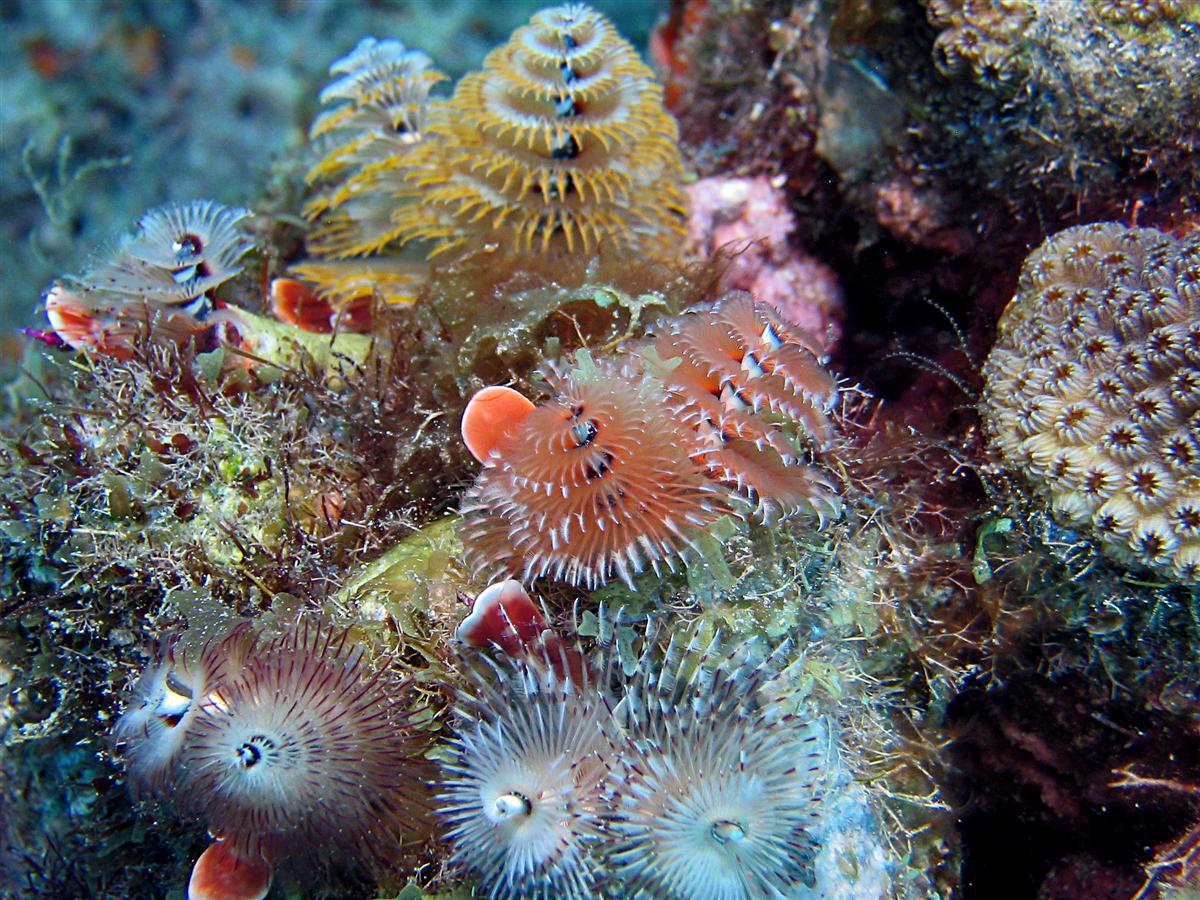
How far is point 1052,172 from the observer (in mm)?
3104

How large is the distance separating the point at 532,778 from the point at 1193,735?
2354mm

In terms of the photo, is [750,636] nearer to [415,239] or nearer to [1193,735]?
[1193,735]

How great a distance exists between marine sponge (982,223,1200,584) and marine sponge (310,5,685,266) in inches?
69.9

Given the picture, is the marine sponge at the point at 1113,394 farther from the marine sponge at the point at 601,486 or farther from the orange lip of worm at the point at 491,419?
the orange lip of worm at the point at 491,419

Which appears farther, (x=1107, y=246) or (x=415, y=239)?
(x=415, y=239)

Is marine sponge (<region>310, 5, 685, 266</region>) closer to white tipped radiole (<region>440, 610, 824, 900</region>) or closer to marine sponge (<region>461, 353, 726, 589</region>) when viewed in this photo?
marine sponge (<region>461, 353, 726, 589</region>)

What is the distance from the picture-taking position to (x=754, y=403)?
2.26 meters

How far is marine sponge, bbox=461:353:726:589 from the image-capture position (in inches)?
82.8

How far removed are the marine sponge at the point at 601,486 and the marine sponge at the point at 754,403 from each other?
0.10 m

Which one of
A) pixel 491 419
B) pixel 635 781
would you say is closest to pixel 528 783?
pixel 635 781

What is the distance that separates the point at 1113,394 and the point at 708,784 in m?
1.81

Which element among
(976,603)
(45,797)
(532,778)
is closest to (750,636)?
(532,778)

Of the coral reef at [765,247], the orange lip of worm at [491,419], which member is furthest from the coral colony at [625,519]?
the coral reef at [765,247]

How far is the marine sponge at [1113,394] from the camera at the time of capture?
2.22 m
